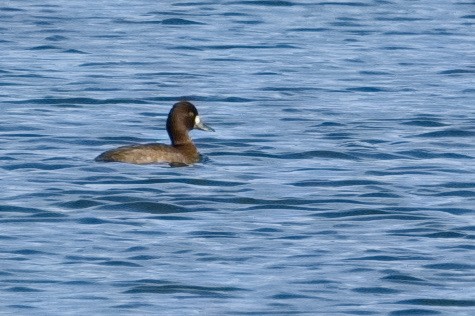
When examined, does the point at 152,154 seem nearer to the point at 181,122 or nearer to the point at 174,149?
the point at 174,149

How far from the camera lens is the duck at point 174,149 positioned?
1541 cm

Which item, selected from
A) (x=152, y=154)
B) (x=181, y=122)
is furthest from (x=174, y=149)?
(x=181, y=122)

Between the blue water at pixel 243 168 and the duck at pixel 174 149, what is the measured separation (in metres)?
0.12

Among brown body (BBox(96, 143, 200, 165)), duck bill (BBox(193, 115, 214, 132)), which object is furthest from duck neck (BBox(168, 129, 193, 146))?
duck bill (BBox(193, 115, 214, 132))

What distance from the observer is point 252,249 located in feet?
40.2

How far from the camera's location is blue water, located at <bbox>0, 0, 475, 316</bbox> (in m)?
11.2

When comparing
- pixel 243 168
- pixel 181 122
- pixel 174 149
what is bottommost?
pixel 243 168

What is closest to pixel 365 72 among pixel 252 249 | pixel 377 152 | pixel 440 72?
pixel 440 72

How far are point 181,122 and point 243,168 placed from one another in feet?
3.06

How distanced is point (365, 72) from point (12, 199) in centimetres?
940

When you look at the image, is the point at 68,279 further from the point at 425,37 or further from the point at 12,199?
the point at 425,37

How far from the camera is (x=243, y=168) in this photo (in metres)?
15.8

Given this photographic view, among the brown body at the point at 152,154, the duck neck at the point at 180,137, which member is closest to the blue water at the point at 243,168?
the brown body at the point at 152,154

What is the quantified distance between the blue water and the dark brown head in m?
0.35
